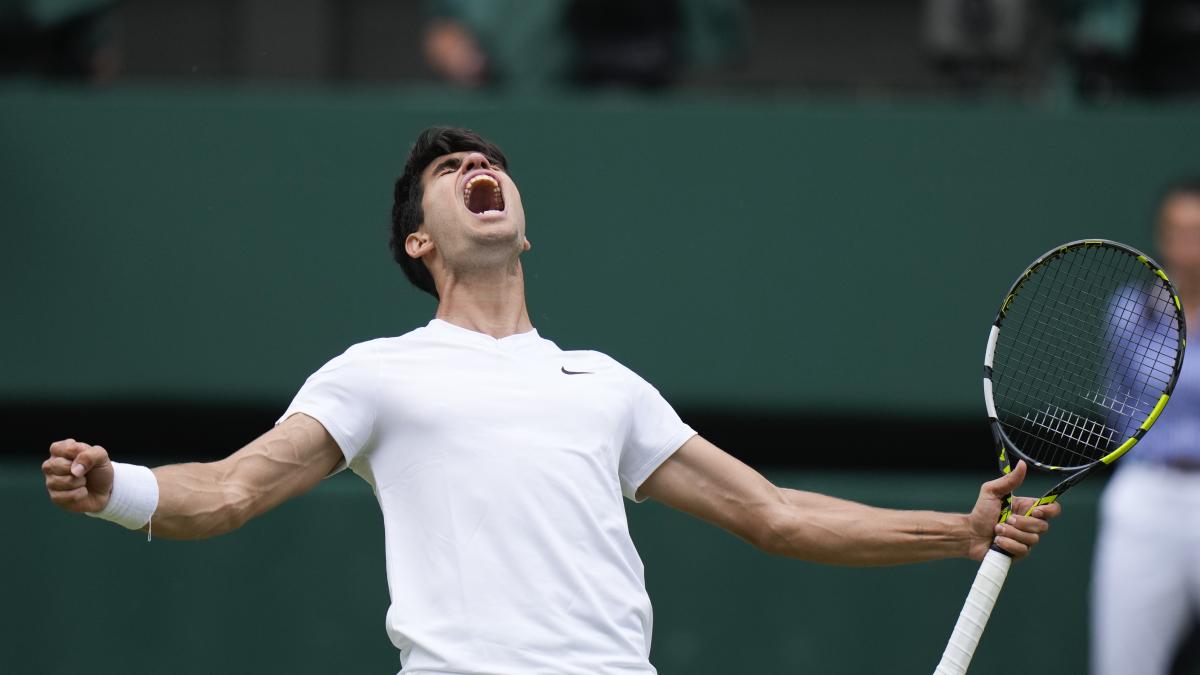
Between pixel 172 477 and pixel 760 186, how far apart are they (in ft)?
11.8

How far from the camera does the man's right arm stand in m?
2.58

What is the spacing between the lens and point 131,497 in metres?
2.69

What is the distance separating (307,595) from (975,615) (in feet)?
10.8

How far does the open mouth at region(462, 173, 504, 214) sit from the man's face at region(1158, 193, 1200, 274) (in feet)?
8.51

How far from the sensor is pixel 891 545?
3.26 m

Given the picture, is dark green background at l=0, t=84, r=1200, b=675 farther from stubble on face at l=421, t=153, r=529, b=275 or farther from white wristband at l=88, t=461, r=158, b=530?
white wristband at l=88, t=461, r=158, b=530

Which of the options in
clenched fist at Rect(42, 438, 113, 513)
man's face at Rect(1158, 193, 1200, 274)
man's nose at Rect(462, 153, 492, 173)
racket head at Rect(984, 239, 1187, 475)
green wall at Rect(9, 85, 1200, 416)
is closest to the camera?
clenched fist at Rect(42, 438, 113, 513)

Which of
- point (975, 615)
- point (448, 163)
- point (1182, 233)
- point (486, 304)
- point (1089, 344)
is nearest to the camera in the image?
point (975, 615)

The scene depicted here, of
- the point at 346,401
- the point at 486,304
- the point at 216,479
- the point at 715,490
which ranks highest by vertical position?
the point at 486,304

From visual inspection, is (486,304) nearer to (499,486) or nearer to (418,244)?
(418,244)

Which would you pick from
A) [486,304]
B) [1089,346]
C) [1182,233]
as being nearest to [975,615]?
[486,304]

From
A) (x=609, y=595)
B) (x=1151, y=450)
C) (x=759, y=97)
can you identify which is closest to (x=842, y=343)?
(x=1151, y=450)

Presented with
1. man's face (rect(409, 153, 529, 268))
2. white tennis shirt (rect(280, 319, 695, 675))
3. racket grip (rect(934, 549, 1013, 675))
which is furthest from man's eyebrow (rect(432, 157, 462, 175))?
racket grip (rect(934, 549, 1013, 675))

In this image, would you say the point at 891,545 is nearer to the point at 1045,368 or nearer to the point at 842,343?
the point at 1045,368
